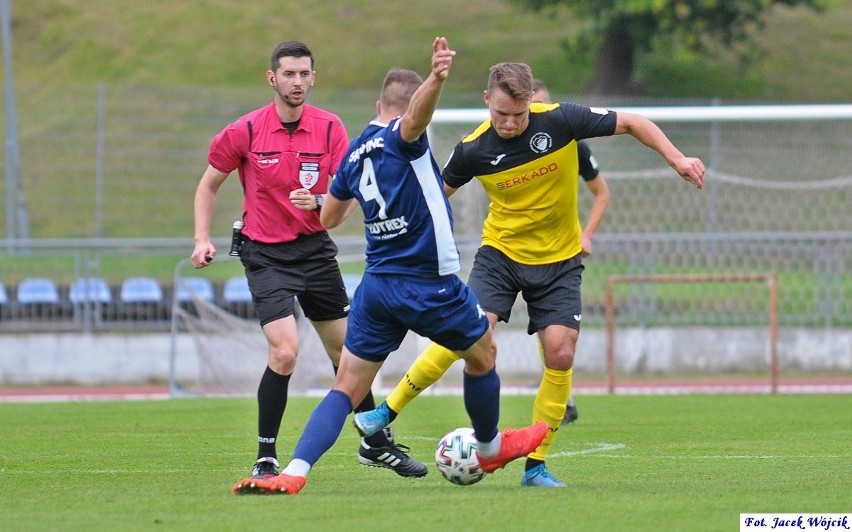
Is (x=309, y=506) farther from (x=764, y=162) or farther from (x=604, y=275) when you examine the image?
(x=764, y=162)

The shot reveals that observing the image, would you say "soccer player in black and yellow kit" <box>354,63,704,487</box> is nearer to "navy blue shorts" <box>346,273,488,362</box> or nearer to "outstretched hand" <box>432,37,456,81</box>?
"navy blue shorts" <box>346,273,488,362</box>

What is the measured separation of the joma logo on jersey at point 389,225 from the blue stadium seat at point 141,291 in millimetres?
11987

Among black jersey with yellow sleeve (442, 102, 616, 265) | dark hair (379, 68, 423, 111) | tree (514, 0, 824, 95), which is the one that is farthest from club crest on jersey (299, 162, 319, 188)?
tree (514, 0, 824, 95)

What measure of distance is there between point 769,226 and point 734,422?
9.18m

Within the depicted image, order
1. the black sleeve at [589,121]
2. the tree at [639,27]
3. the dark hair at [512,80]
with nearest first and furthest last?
1. the dark hair at [512,80]
2. the black sleeve at [589,121]
3. the tree at [639,27]

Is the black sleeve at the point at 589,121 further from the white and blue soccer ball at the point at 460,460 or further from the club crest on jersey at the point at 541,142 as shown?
the white and blue soccer ball at the point at 460,460

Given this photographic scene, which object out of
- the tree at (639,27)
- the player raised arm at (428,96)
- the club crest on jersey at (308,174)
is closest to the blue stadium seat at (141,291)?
the club crest on jersey at (308,174)

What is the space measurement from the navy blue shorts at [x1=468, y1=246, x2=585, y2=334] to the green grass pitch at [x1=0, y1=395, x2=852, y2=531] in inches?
33.0

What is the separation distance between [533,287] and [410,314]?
4.27ft

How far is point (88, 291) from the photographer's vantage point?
57.2ft

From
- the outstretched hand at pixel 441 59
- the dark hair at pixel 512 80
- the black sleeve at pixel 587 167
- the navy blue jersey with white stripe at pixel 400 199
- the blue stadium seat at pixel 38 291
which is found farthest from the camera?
the blue stadium seat at pixel 38 291

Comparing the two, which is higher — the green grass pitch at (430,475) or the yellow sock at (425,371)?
the yellow sock at (425,371)

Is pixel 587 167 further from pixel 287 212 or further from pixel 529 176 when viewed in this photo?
pixel 287 212

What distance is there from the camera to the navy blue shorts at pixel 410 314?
5820mm
